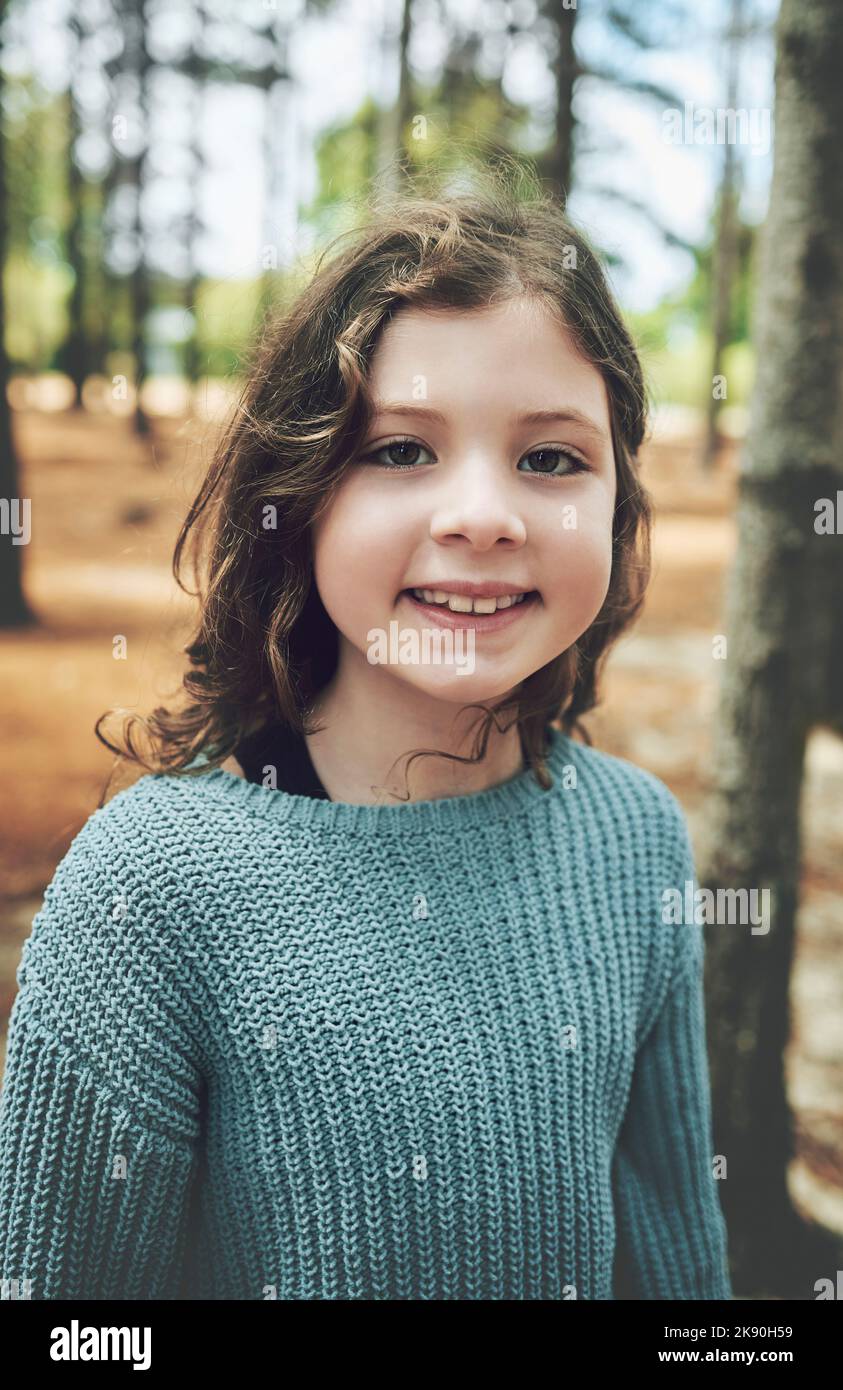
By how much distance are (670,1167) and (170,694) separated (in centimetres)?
101

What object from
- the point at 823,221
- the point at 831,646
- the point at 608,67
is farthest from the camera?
the point at 608,67

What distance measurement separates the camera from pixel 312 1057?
1.20 metres

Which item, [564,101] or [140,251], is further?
[140,251]

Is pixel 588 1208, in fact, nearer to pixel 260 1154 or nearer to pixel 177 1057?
pixel 260 1154

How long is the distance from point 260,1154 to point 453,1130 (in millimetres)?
226

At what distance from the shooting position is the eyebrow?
1163mm

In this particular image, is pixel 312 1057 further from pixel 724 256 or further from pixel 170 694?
pixel 724 256

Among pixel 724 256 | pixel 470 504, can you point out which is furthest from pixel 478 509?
pixel 724 256

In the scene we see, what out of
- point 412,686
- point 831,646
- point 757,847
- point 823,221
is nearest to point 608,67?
point 831,646

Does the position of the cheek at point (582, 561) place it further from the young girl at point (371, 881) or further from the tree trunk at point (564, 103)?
the tree trunk at point (564, 103)

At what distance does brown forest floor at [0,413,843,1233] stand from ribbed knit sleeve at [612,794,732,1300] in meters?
0.59

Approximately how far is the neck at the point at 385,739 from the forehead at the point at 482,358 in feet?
1.17

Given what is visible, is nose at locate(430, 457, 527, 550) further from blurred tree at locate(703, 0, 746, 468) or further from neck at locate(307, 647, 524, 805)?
blurred tree at locate(703, 0, 746, 468)
